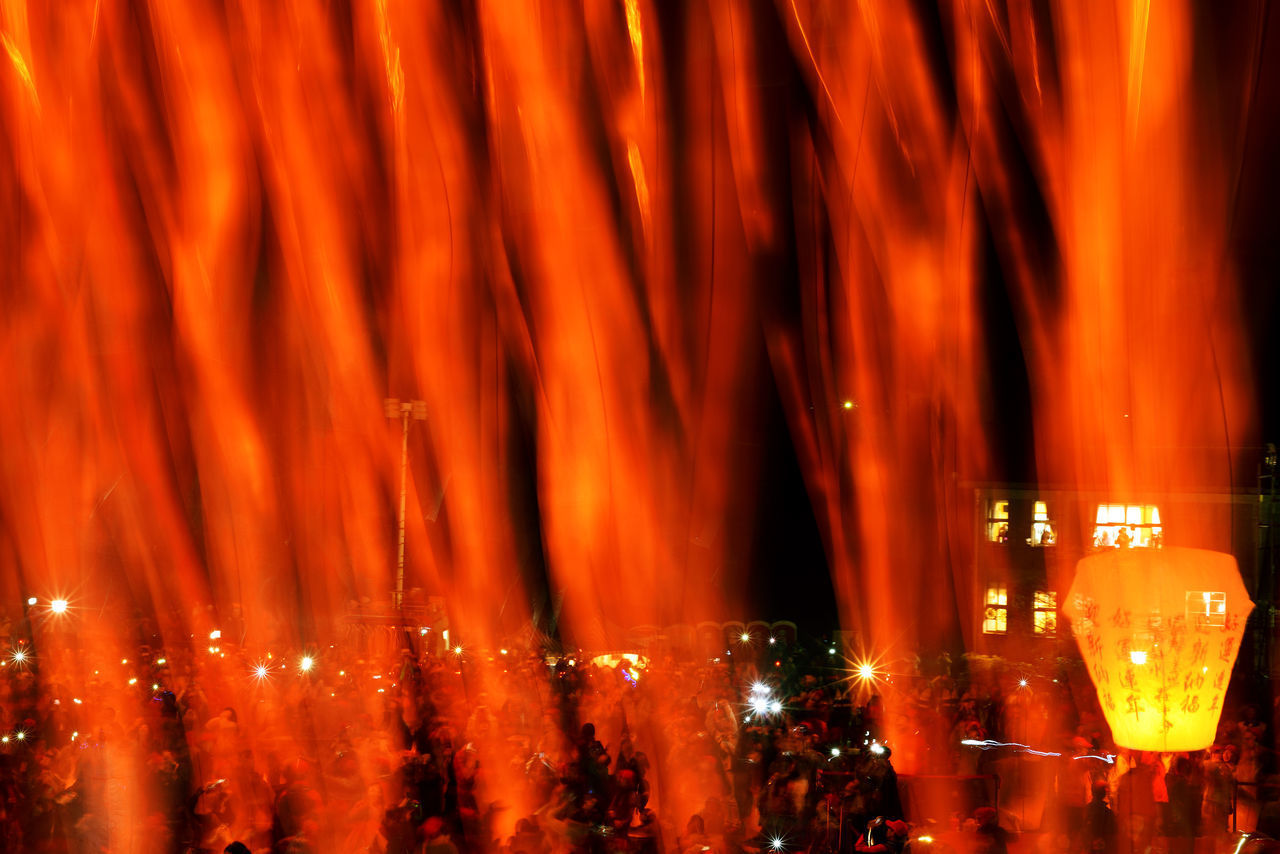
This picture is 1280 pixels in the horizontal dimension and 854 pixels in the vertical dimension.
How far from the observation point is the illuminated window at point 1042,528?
34.0 m

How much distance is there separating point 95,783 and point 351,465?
2206 centimetres

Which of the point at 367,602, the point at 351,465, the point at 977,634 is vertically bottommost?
the point at 977,634

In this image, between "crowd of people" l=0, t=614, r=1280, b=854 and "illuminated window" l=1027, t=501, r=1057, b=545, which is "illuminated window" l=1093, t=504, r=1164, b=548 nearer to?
"crowd of people" l=0, t=614, r=1280, b=854

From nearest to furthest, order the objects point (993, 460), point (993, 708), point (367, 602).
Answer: point (993, 708), point (367, 602), point (993, 460)

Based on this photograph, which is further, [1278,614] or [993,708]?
[1278,614]

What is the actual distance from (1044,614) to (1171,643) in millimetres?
25159

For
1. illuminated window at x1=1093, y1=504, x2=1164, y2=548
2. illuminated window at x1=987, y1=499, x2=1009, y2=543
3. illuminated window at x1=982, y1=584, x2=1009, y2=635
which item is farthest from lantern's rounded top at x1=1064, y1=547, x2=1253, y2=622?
illuminated window at x1=987, y1=499, x2=1009, y2=543

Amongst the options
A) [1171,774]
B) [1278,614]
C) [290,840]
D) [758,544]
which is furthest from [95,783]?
[758,544]

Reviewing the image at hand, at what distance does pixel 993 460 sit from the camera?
111 feet

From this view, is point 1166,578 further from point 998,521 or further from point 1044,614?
point 998,521

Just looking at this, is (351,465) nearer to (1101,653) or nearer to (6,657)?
(6,657)

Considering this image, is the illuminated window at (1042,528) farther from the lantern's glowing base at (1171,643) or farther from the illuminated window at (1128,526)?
the lantern's glowing base at (1171,643)

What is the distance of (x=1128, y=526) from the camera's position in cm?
1391

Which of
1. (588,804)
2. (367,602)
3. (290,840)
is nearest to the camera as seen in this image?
(290,840)
